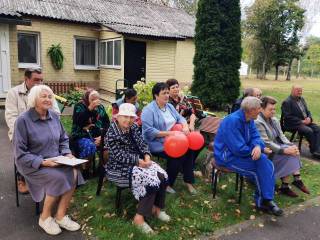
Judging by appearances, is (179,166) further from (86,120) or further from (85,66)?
(85,66)

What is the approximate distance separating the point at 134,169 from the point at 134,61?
1160cm

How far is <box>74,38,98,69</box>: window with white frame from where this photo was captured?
50.0ft

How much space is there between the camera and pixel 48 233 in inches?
137

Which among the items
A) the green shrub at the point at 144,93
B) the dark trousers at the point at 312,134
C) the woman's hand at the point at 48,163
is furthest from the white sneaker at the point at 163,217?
the dark trousers at the point at 312,134

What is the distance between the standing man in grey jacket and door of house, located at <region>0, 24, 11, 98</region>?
617 centimetres

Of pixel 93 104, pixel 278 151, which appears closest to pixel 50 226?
pixel 93 104

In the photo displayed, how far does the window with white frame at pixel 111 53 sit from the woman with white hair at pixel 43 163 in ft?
34.8

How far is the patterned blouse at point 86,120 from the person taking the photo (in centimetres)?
460

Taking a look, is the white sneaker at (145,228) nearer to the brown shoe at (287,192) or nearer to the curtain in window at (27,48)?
the brown shoe at (287,192)

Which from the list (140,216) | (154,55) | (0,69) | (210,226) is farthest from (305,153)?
(154,55)

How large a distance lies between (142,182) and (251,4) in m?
34.7

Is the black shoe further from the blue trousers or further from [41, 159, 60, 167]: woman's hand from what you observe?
[41, 159, 60, 167]: woman's hand

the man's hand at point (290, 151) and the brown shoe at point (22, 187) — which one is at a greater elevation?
the man's hand at point (290, 151)

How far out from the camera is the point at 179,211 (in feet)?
13.3
